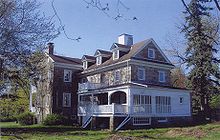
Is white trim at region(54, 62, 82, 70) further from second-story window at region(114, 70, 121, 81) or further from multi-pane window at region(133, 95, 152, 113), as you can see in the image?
multi-pane window at region(133, 95, 152, 113)

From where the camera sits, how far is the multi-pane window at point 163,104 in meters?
34.5

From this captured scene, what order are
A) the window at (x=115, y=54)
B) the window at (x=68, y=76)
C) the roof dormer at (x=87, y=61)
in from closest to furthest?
the window at (x=115, y=54) < the window at (x=68, y=76) < the roof dormer at (x=87, y=61)

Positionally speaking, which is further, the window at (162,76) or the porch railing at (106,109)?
the window at (162,76)

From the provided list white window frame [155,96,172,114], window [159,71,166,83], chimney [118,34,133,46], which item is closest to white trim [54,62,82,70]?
chimney [118,34,133,46]

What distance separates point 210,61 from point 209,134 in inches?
806

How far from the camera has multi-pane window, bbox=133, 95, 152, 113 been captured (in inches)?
1298

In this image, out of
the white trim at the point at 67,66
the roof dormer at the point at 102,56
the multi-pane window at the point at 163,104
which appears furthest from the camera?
the white trim at the point at 67,66

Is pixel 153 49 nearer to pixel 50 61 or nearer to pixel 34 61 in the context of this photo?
pixel 50 61

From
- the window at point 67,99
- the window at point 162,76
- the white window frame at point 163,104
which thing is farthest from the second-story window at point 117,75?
the window at point 67,99

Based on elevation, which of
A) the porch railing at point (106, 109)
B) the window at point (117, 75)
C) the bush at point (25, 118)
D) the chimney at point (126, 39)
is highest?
the chimney at point (126, 39)

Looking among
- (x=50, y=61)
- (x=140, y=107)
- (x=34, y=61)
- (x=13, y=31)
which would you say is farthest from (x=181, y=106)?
(x=13, y=31)

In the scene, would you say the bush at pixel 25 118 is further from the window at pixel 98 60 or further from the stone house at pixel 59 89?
the window at pixel 98 60

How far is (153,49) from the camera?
3912 centimetres

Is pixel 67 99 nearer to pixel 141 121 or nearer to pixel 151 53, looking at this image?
pixel 151 53
